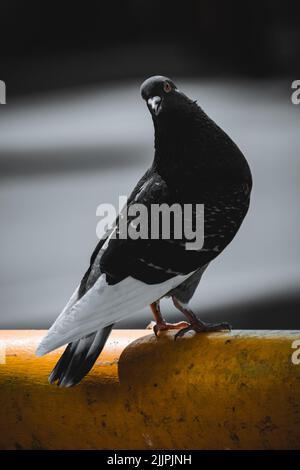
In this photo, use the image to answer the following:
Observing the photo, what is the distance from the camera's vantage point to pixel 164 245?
131cm

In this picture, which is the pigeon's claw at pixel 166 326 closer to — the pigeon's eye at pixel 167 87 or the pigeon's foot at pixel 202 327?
the pigeon's foot at pixel 202 327

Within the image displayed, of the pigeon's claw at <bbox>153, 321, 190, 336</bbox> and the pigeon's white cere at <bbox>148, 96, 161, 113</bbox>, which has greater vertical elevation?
the pigeon's white cere at <bbox>148, 96, 161, 113</bbox>

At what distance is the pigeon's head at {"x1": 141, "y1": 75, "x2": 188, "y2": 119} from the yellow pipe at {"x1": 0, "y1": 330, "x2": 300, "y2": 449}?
47 cm

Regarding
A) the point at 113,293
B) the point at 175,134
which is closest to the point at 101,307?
the point at 113,293

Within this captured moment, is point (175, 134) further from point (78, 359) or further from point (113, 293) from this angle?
point (78, 359)

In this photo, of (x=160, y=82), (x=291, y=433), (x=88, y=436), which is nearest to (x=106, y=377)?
(x=88, y=436)

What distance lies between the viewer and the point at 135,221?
4.29ft

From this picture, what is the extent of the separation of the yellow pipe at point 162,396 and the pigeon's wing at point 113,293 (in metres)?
0.10

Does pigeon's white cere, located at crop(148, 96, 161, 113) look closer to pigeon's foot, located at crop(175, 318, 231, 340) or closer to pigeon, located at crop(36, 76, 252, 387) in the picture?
pigeon, located at crop(36, 76, 252, 387)

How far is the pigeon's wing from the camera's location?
3.97 feet

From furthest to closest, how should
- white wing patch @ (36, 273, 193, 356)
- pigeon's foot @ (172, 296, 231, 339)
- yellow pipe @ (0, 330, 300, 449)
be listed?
1. pigeon's foot @ (172, 296, 231, 339)
2. white wing patch @ (36, 273, 193, 356)
3. yellow pipe @ (0, 330, 300, 449)

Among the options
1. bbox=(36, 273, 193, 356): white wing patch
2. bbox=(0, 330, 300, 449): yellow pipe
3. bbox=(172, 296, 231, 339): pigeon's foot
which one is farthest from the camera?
bbox=(172, 296, 231, 339): pigeon's foot

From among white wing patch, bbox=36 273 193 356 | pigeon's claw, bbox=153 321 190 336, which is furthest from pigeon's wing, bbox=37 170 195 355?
pigeon's claw, bbox=153 321 190 336

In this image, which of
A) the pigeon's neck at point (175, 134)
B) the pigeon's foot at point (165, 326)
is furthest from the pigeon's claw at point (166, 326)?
the pigeon's neck at point (175, 134)
